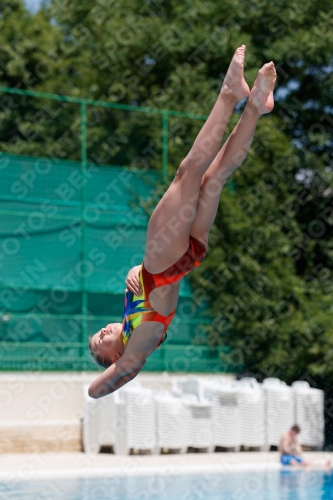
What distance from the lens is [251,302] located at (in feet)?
44.0

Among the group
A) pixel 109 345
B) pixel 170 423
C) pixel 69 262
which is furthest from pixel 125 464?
pixel 109 345

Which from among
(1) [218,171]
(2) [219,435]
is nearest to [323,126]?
(2) [219,435]

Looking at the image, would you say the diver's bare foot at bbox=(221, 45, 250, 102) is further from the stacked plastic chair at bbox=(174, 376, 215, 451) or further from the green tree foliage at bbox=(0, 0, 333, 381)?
the green tree foliage at bbox=(0, 0, 333, 381)

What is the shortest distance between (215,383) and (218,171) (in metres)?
7.09

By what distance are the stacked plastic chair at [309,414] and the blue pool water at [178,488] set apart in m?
2.02

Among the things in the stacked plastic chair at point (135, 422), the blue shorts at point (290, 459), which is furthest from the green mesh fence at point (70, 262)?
the blue shorts at point (290, 459)

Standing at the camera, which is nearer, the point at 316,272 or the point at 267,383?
the point at 267,383

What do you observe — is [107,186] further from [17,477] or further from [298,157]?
[17,477]

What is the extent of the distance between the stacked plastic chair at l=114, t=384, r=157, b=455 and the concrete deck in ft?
0.51

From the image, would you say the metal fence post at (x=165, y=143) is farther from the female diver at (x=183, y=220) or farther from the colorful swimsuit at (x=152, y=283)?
the colorful swimsuit at (x=152, y=283)

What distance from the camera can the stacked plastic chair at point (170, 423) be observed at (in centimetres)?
1062

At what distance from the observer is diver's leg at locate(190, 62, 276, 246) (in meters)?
4.57

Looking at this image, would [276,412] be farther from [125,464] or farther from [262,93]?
[262,93]

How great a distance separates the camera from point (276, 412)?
456 inches
